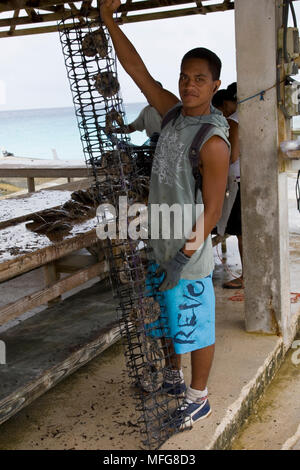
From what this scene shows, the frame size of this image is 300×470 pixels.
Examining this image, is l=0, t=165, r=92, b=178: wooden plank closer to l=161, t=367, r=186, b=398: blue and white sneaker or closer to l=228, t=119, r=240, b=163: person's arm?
l=228, t=119, r=240, b=163: person's arm

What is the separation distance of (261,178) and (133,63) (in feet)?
4.53

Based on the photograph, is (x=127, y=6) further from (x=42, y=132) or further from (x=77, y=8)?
(x=42, y=132)

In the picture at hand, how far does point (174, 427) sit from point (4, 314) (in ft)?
3.78

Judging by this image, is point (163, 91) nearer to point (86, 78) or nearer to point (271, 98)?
point (86, 78)

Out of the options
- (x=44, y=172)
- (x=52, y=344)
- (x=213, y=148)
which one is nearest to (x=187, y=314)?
(x=213, y=148)

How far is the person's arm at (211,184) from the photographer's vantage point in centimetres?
232

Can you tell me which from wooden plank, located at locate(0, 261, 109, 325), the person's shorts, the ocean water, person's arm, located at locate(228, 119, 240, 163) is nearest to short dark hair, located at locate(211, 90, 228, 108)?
person's arm, located at locate(228, 119, 240, 163)

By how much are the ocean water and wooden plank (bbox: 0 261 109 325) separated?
47.6 metres

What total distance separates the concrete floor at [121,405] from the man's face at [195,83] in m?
1.56

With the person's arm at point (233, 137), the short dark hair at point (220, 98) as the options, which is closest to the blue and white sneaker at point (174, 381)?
the person's arm at point (233, 137)

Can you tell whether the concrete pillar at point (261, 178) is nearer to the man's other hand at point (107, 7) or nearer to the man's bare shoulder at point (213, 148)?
the man's bare shoulder at point (213, 148)

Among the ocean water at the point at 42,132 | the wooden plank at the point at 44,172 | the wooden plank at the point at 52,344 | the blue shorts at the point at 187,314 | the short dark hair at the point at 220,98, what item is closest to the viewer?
the blue shorts at the point at 187,314

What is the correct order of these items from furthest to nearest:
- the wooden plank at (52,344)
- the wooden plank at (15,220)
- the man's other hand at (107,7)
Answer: the wooden plank at (15,220)
the wooden plank at (52,344)
the man's other hand at (107,7)

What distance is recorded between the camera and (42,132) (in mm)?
84625
